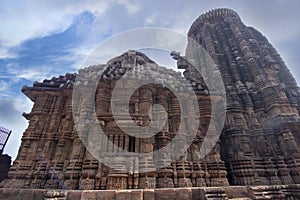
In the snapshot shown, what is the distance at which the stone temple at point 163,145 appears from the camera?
21.1 feet

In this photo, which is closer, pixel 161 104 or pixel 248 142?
pixel 161 104

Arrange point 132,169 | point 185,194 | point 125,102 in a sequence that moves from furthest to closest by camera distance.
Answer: point 125,102 < point 132,169 < point 185,194

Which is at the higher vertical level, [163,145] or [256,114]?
[256,114]

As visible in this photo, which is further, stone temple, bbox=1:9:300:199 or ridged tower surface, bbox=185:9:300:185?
ridged tower surface, bbox=185:9:300:185

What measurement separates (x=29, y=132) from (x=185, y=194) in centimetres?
696

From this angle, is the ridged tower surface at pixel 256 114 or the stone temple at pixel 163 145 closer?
the stone temple at pixel 163 145

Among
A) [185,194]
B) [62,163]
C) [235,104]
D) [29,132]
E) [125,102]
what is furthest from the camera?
[235,104]

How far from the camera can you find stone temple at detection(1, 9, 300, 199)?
643 cm

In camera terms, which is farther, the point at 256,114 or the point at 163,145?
the point at 256,114

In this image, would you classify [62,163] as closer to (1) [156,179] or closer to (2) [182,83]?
(1) [156,179]

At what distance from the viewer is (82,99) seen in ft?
28.6

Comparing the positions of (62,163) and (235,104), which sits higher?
(235,104)

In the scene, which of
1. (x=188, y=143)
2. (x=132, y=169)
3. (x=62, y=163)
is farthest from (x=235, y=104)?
(x=62, y=163)

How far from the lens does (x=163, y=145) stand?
756cm
